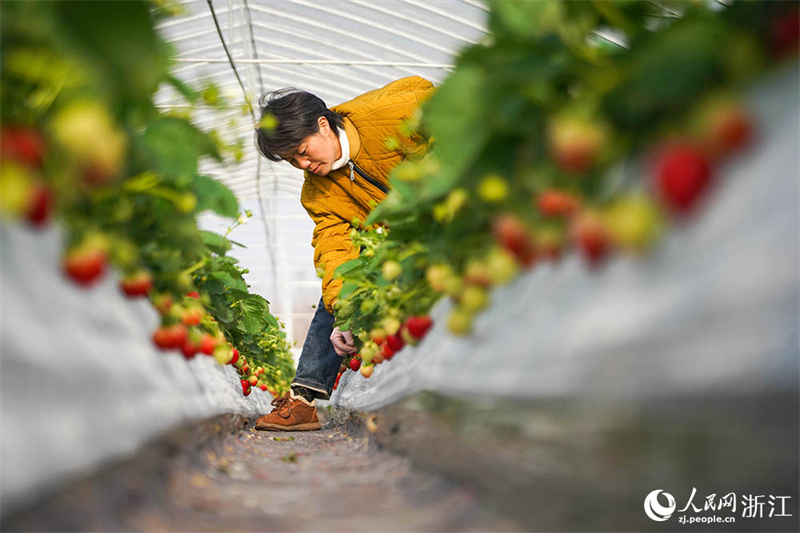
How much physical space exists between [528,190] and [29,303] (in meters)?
0.79

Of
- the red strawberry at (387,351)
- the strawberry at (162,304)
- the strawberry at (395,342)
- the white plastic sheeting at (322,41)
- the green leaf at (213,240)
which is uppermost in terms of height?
the white plastic sheeting at (322,41)

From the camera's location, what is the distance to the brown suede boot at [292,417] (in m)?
3.93

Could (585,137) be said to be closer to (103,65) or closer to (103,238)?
(103,65)

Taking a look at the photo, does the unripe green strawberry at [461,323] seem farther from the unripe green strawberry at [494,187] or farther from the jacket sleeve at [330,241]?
the jacket sleeve at [330,241]

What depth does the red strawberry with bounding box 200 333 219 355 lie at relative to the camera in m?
2.05

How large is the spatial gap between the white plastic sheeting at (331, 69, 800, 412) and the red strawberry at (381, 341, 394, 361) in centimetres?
125

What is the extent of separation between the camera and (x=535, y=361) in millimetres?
1081

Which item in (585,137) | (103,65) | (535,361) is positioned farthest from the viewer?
(535,361)

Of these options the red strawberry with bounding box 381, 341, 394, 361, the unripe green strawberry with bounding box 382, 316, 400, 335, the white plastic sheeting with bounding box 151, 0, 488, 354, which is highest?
the white plastic sheeting with bounding box 151, 0, 488, 354

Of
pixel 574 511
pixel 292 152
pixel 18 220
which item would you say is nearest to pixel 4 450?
pixel 18 220

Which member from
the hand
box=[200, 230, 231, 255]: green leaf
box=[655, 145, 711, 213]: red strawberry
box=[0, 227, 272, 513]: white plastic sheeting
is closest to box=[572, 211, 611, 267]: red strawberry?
box=[655, 145, 711, 213]: red strawberry

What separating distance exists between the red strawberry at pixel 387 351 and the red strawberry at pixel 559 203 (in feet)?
4.32

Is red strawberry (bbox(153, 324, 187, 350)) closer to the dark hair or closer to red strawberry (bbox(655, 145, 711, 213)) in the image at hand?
red strawberry (bbox(655, 145, 711, 213))

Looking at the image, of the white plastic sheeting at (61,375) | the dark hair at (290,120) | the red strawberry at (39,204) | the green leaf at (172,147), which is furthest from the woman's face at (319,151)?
the red strawberry at (39,204)
